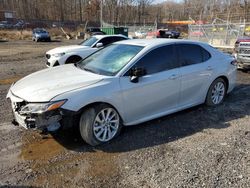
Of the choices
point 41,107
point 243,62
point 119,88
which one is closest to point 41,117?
point 41,107

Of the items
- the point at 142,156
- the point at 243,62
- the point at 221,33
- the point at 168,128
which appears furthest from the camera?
the point at 221,33

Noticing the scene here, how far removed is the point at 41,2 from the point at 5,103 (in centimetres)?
9802

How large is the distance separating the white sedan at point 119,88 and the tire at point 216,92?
0.02m

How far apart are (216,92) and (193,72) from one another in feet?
3.59

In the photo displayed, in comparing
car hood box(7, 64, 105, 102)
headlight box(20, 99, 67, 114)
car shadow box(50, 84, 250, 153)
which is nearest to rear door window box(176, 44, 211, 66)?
car shadow box(50, 84, 250, 153)

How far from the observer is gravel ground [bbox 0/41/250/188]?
3.57 meters

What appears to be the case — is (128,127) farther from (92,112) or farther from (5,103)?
(5,103)

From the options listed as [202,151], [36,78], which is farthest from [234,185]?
[36,78]

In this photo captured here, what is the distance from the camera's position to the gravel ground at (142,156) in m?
3.57

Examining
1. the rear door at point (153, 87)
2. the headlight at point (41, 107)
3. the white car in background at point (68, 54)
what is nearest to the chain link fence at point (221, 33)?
the white car in background at point (68, 54)

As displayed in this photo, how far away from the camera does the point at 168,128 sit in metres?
5.15

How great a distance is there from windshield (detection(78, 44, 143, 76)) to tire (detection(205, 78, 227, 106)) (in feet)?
6.70

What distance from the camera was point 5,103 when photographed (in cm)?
678

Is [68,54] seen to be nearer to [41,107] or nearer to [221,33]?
[41,107]
